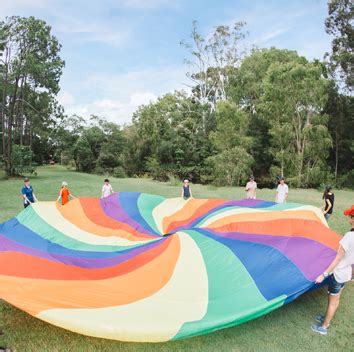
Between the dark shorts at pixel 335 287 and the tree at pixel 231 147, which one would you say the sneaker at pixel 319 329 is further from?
the tree at pixel 231 147

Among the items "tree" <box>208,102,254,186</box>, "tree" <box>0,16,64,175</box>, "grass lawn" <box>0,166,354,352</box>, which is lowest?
"grass lawn" <box>0,166,354,352</box>

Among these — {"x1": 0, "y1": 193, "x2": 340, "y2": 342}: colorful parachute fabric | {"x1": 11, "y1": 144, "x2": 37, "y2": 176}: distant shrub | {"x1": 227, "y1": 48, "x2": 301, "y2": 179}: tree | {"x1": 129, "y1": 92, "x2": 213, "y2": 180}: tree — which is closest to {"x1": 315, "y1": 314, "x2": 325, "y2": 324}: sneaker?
{"x1": 0, "y1": 193, "x2": 340, "y2": 342}: colorful parachute fabric

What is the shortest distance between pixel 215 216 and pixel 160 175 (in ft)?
70.3

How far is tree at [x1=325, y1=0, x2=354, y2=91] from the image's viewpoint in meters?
22.3

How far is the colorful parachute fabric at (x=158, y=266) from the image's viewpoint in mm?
3080

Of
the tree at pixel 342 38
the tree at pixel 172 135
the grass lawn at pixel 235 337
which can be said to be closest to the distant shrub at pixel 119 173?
the tree at pixel 172 135

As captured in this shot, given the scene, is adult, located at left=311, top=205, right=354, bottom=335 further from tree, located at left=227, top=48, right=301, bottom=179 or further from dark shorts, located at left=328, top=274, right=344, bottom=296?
tree, located at left=227, top=48, right=301, bottom=179

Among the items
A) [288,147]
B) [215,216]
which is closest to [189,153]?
[288,147]

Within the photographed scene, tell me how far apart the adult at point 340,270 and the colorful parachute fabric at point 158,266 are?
0.88 ft

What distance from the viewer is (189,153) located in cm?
2775

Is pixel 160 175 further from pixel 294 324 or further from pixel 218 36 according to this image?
pixel 294 324

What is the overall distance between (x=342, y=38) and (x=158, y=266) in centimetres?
2470

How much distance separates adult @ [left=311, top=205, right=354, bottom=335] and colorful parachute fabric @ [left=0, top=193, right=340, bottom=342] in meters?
0.27

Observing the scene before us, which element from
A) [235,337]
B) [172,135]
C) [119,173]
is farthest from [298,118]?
[235,337]
